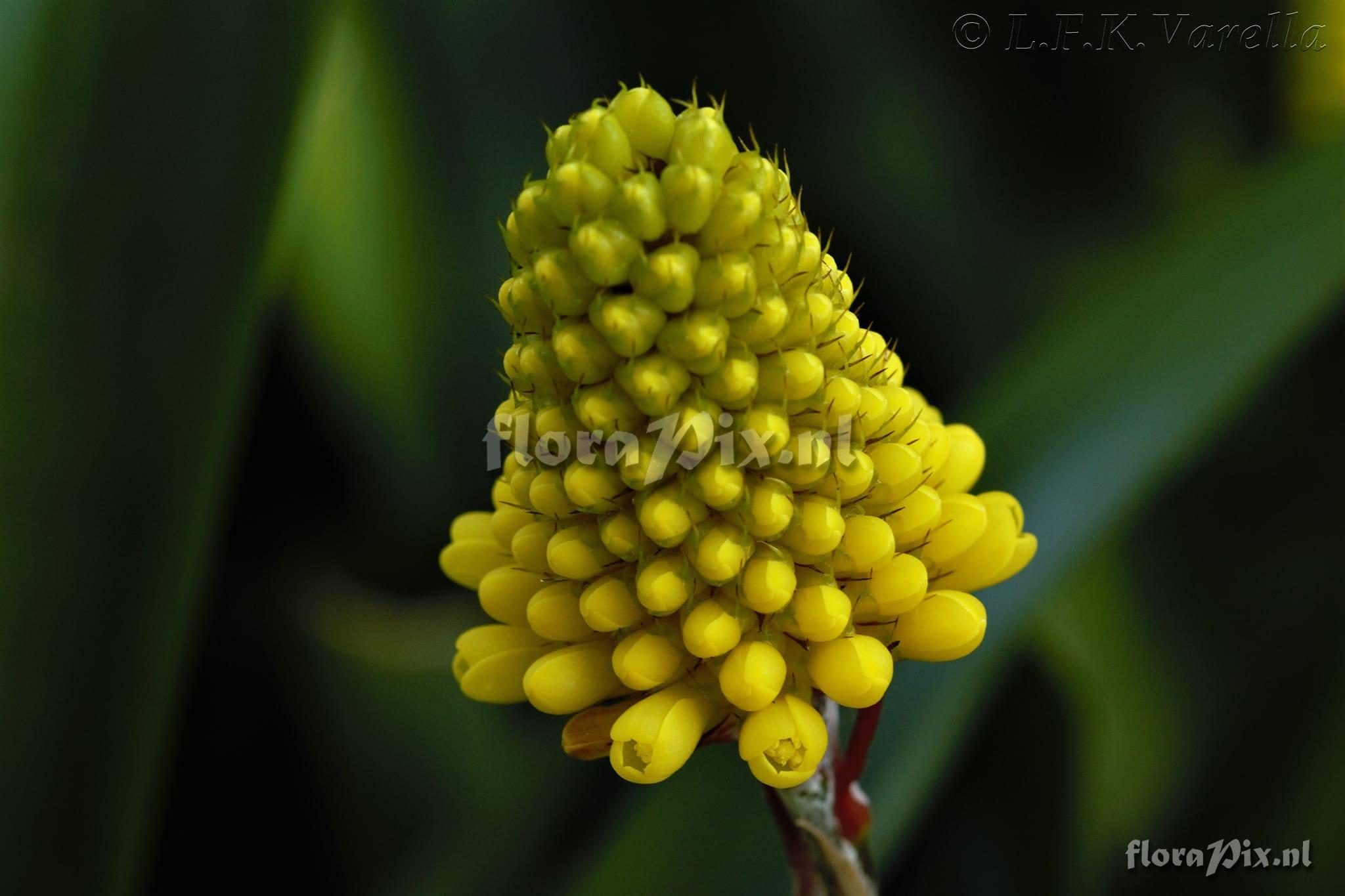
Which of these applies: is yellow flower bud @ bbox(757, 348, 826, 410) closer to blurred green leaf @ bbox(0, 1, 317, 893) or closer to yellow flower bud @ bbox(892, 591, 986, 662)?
yellow flower bud @ bbox(892, 591, 986, 662)

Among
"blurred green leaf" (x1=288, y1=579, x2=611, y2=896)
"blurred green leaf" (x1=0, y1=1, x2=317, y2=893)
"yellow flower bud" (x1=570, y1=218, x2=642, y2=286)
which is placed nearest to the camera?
"yellow flower bud" (x1=570, y1=218, x2=642, y2=286)

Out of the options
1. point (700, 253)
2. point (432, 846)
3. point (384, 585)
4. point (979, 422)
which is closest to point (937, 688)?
point (979, 422)

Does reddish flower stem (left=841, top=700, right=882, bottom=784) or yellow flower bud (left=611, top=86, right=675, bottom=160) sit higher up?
yellow flower bud (left=611, top=86, right=675, bottom=160)

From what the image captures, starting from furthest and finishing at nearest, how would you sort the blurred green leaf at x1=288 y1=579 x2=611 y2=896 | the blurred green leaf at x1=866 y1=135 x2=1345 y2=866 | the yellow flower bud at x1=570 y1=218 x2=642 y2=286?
1. the blurred green leaf at x1=288 y1=579 x2=611 y2=896
2. the blurred green leaf at x1=866 y1=135 x2=1345 y2=866
3. the yellow flower bud at x1=570 y1=218 x2=642 y2=286

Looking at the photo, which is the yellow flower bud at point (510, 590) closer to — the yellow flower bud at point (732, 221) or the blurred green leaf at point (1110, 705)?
the yellow flower bud at point (732, 221)

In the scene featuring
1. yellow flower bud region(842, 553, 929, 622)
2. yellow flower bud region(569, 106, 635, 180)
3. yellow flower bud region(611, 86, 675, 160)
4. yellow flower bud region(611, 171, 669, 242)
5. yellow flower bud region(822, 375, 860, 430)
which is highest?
yellow flower bud region(611, 86, 675, 160)

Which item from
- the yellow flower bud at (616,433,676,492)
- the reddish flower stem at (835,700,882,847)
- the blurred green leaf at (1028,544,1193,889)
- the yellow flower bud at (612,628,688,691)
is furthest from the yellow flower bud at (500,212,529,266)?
the blurred green leaf at (1028,544,1193,889)

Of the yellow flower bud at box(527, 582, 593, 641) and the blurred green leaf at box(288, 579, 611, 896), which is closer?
the yellow flower bud at box(527, 582, 593, 641)
